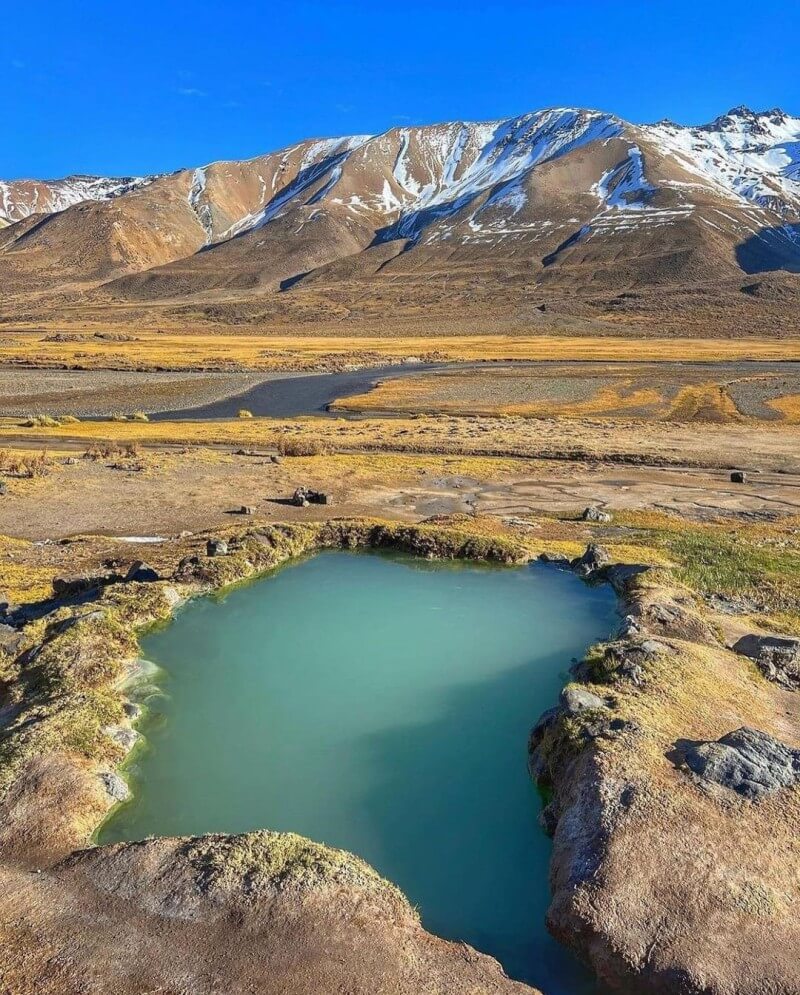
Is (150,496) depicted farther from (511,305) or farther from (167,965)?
(511,305)

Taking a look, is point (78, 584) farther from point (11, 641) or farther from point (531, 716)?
point (531, 716)

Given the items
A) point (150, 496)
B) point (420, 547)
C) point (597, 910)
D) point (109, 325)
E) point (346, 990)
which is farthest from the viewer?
point (109, 325)

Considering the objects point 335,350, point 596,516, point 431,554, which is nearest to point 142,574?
point 431,554

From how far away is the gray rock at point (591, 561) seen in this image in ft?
66.3

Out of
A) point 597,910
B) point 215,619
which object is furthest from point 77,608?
point 597,910

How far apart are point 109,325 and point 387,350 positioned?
7849 cm

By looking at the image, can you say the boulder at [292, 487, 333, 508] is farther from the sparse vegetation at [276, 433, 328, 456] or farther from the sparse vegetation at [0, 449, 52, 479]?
the sparse vegetation at [0, 449, 52, 479]

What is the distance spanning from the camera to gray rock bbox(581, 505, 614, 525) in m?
26.8

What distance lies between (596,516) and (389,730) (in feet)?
55.4

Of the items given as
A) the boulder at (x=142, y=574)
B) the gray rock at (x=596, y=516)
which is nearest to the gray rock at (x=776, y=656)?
the gray rock at (x=596, y=516)

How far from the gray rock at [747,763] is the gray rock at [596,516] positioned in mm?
16525

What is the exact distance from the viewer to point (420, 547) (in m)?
21.8

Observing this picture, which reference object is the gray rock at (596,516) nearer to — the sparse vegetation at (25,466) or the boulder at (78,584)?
the boulder at (78,584)

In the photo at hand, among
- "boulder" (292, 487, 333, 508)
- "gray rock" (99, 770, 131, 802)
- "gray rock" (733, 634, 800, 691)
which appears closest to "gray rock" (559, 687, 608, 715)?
"gray rock" (733, 634, 800, 691)
